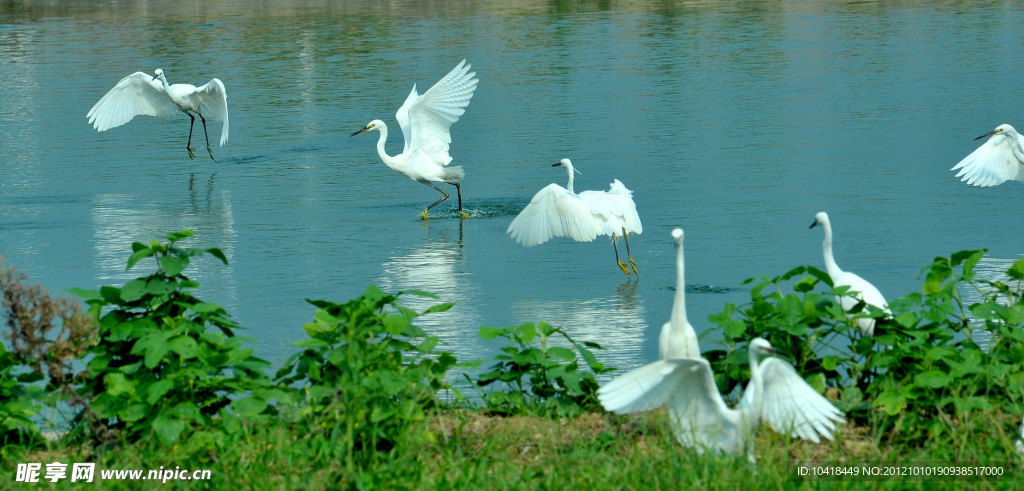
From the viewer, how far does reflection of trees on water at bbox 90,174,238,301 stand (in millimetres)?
8062

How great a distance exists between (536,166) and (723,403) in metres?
7.83

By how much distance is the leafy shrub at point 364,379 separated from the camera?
13.4 ft

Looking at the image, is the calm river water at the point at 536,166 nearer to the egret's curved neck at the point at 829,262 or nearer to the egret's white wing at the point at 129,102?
the egret's white wing at the point at 129,102

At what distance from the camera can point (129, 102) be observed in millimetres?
13977

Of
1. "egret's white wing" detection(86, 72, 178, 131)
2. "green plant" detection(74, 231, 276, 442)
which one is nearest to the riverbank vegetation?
"green plant" detection(74, 231, 276, 442)

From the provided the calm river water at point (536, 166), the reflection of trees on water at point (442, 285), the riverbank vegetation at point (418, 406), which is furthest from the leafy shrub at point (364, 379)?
the calm river water at point (536, 166)

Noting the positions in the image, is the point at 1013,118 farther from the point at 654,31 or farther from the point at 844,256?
the point at 654,31

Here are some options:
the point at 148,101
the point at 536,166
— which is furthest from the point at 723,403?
the point at 148,101

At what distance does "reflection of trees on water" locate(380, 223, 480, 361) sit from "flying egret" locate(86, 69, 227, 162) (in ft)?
17.2

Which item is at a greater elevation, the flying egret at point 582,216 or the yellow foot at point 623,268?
the flying egret at point 582,216

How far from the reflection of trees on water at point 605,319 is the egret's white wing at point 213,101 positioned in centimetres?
647

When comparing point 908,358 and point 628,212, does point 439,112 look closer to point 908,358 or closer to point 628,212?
point 628,212

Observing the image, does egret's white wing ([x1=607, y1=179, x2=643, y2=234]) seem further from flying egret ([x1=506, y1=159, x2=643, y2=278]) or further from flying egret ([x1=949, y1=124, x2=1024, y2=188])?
flying egret ([x1=949, y1=124, x2=1024, y2=188])

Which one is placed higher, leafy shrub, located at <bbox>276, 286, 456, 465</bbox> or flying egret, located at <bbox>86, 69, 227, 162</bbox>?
flying egret, located at <bbox>86, 69, 227, 162</bbox>
